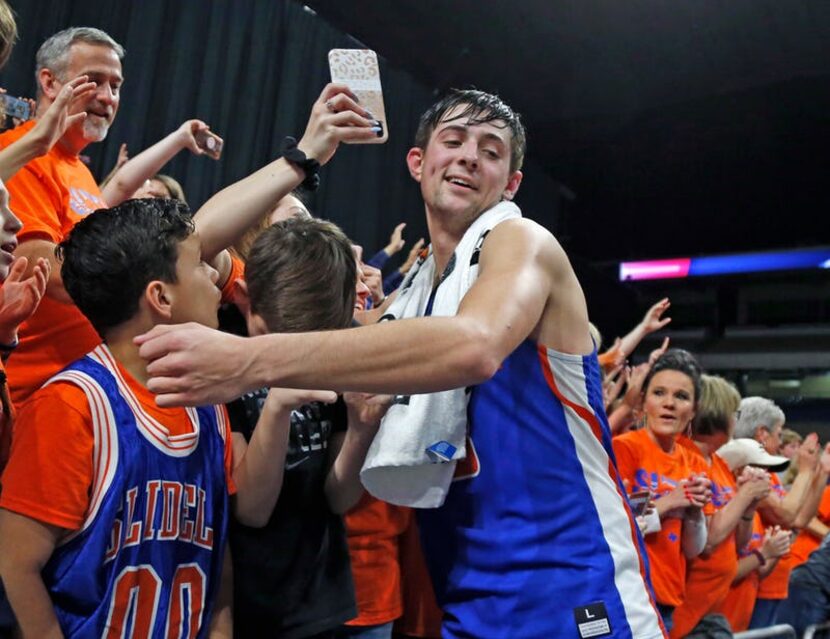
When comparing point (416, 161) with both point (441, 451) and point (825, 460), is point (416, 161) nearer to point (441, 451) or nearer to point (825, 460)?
point (441, 451)

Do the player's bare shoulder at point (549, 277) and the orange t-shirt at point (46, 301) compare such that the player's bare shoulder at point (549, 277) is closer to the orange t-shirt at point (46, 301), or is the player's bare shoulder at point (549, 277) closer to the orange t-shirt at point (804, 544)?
the orange t-shirt at point (46, 301)

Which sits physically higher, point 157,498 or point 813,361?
point 813,361

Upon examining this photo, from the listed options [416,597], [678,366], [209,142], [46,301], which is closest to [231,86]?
[209,142]

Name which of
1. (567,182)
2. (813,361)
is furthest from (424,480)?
(813,361)

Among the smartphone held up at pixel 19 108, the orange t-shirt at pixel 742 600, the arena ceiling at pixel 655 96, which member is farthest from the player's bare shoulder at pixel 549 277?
the arena ceiling at pixel 655 96

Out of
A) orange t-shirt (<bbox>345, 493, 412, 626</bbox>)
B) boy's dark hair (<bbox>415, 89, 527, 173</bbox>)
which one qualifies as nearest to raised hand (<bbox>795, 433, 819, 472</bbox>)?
orange t-shirt (<bbox>345, 493, 412, 626</bbox>)

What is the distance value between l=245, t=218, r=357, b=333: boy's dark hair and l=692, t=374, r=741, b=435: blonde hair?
2.46 m

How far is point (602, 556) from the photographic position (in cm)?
134

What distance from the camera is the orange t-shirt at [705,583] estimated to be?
3.27 m

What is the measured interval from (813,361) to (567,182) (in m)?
4.68

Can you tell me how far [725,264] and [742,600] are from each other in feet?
30.0

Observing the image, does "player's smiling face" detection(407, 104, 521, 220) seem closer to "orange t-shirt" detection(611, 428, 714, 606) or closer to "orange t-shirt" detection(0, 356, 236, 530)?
"orange t-shirt" detection(0, 356, 236, 530)

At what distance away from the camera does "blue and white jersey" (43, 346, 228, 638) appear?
4.32 ft

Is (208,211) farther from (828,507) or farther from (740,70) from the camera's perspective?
(740,70)
